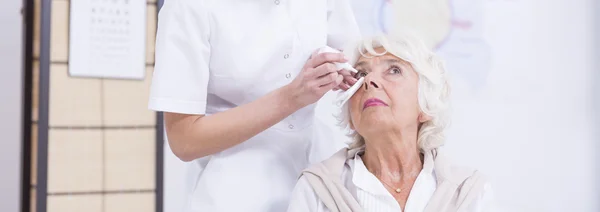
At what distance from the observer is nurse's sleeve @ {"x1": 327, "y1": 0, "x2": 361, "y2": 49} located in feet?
5.75

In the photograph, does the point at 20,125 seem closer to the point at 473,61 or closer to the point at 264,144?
the point at 264,144

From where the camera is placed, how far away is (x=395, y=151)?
5.12 feet

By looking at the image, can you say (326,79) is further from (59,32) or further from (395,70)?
(59,32)

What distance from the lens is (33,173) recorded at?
2594 mm

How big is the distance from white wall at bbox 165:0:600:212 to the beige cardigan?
1.34m

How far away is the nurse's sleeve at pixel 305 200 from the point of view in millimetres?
1492

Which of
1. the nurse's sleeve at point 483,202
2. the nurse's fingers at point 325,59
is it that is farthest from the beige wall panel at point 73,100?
the nurse's sleeve at point 483,202

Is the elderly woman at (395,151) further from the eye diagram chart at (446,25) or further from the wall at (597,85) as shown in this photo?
the wall at (597,85)

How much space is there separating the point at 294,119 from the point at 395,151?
0.27 meters

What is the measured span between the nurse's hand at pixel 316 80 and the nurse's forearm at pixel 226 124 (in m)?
0.02

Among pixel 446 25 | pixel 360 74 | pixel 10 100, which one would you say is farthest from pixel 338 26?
pixel 10 100

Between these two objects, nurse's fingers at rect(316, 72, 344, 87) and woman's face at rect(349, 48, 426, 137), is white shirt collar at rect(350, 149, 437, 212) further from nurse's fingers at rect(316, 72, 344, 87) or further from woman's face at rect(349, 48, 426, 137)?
nurse's fingers at rect(316, 72, 344, 87)

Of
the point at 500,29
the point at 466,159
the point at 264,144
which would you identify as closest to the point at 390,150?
the point at 264,144

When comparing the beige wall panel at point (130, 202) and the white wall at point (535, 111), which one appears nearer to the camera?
the beige wall panel at point (130, 202)
